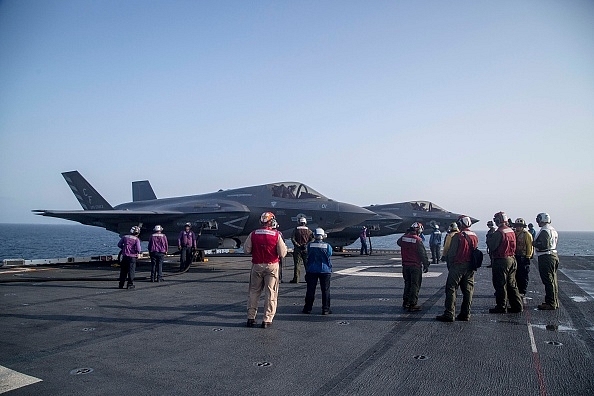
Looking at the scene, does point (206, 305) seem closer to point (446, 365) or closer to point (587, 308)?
point (446, 365)

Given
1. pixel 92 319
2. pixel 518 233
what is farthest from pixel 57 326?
pixel 518 233

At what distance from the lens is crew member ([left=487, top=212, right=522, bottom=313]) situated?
8.80 metres

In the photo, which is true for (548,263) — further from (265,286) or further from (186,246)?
(186,246)

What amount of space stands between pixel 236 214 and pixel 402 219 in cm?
1586

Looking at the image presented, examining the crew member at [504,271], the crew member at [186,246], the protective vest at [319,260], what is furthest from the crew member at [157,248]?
the crew member at [504,271]

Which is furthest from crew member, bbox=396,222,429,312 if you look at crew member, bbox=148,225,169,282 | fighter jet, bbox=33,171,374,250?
fighter jet, bbox=33,171,374,250

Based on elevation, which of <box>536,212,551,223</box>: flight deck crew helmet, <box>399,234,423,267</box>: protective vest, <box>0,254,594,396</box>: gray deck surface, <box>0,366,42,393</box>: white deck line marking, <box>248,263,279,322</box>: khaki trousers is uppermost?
<box>536,212,551,223</box>: flight deck crew helmet

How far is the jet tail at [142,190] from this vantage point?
94.3 feet

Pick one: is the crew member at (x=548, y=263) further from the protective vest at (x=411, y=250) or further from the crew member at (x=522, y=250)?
the protective vest at (x=411, y=250)

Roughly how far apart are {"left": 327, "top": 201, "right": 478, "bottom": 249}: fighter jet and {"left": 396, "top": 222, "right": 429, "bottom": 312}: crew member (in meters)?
19.0

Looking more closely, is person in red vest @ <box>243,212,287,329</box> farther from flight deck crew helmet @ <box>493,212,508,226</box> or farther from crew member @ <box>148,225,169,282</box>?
crew member @ <box>148,225,169,282</box>

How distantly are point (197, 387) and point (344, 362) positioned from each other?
1.91 meters

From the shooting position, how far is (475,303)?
10008mm

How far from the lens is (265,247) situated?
780 cm
